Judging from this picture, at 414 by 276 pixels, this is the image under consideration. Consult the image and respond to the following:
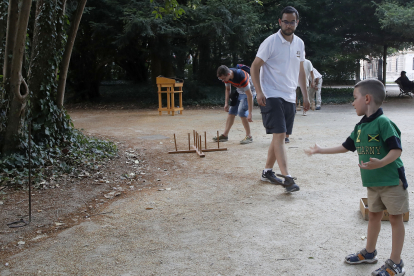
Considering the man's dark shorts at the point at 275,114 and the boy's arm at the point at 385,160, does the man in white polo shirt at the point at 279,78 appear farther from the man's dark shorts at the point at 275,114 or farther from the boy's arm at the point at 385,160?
the boy's arm at the point at 385,160

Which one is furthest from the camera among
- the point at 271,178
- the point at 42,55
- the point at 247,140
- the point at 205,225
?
the point at 247,140

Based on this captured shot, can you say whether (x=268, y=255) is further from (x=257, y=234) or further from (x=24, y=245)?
(x=24, y=245)

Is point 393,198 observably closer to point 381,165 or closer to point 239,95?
point 381,165

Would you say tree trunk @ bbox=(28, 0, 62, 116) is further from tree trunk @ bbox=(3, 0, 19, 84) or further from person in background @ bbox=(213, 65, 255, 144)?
person in background @ bbox=(213, 65, 255, 144)

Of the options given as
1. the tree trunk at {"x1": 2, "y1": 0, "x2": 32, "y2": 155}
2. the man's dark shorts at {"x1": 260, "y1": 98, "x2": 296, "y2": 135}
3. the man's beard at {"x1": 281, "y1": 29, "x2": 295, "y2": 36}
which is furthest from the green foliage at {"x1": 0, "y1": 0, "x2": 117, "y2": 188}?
the man's beard at {"x1": 281, "y1": 29, "x2": 295, "y2": 36}

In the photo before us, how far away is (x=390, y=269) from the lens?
279 cm

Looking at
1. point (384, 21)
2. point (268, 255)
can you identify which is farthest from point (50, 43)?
point (384, 21)

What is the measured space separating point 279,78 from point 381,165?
8.38 ft

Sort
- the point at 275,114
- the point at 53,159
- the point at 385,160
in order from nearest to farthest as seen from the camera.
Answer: the point at 385,160 < the point at 275,114 < the point at 53,159

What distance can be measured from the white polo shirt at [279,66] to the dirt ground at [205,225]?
4.07 feet

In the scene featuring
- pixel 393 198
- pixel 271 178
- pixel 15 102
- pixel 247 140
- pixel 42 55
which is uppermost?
pixel 42 55

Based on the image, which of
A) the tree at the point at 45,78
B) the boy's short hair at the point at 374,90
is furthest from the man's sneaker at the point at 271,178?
the tree at the point at 45,78

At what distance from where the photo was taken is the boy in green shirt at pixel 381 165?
107 inches

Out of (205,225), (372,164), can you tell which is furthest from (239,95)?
(372,164)
